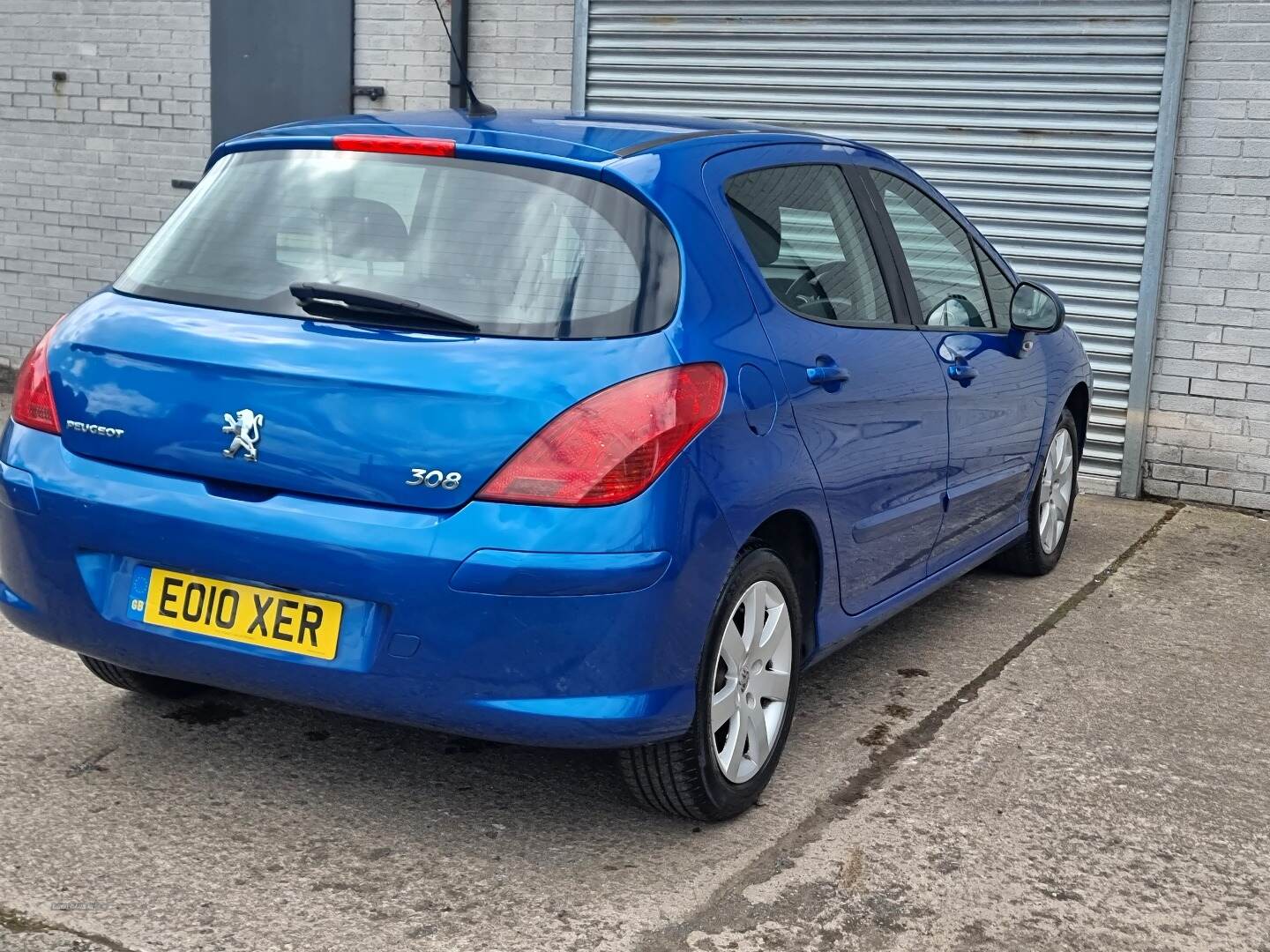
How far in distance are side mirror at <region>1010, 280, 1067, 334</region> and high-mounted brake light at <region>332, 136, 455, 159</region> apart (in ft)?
7.47

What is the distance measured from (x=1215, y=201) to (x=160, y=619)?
5.88 metres

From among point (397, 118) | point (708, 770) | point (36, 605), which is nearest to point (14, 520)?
point (36, 605)

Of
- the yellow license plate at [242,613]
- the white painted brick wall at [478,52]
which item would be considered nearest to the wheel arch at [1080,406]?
the yellow license plate at [242,613]

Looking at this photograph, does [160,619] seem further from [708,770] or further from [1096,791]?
[1096,791]

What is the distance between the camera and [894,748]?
161 inches

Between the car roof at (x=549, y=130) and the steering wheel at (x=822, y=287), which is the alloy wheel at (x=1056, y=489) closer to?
the steering wheel at (x=822, y=287)

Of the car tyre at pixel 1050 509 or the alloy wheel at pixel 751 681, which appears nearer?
the alloy wheel at pixel 751 681

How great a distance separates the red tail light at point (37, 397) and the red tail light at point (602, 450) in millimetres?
1075

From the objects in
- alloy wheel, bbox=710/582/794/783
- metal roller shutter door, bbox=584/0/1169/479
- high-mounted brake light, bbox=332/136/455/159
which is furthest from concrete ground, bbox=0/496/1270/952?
metal roller shutter door, bbox=584/0/1169/479

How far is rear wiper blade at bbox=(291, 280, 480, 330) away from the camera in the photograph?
10.6 feet

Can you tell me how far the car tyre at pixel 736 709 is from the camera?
3.37 m

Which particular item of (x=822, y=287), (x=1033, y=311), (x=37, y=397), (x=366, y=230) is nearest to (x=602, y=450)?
(x=366, y=230)

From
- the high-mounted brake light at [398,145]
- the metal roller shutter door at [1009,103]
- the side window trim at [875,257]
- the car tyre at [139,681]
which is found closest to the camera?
the high-mounted brake light at [398,145]

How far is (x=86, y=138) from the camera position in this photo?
10695 mm
